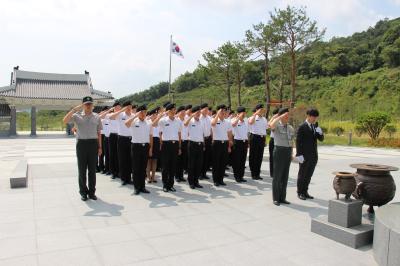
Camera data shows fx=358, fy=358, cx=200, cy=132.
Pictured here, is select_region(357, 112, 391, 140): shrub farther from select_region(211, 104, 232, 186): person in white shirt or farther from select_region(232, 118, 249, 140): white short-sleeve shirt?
select_region(211, 104, 232, 186): person in white shirt

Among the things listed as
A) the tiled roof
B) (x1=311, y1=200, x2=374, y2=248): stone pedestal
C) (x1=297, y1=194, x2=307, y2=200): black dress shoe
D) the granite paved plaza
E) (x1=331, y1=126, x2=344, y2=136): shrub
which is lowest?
the granite paved plaza

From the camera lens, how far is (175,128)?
6246 millimetres

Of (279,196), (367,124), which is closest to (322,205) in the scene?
(279,196)

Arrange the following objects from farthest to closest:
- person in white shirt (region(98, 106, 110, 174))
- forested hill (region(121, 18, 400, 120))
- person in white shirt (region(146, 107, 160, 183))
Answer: forested hill (region(121, 18, 400, 120)), person in white shirt (region(98, 106, 110, 174)), person in white shirt (region(146, 107, 160, 183))

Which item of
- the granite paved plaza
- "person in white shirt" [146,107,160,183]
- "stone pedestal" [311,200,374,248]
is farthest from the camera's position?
"person in white shirt" [146,107,160,183]

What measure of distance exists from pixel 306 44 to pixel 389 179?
13990 mm

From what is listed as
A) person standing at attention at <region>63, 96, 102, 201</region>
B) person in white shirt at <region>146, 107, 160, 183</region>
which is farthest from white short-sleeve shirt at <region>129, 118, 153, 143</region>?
person in white shirt at <region>146, 107, 160, 183</region>

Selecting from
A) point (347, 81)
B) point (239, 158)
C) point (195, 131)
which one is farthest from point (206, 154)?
point (347, 81)

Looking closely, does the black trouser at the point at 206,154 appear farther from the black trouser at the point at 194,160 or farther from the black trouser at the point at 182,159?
the black trouser at the point at 194,160

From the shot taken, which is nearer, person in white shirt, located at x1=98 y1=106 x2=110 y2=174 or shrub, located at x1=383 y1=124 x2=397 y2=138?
person in white shirt, located at x1=98 y1=106 x2=110 y2=174

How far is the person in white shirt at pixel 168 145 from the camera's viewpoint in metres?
6.14

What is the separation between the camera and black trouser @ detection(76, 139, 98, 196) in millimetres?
5398

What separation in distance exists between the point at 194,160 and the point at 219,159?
57cm

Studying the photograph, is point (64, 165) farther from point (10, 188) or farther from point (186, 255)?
point (186, 255)
